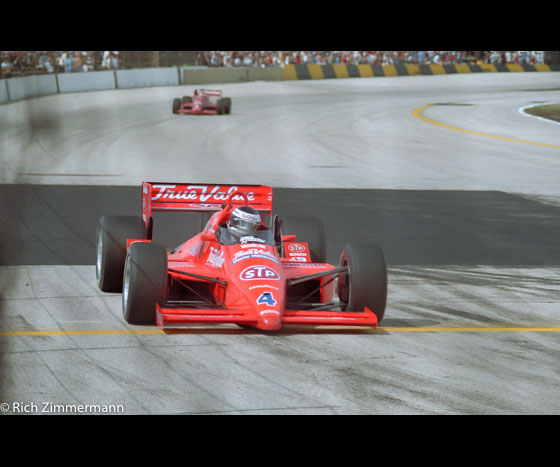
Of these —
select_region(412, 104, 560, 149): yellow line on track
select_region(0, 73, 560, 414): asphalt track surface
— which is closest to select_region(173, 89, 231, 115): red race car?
select_region(0, 73, 560, 414): asphalt track surface

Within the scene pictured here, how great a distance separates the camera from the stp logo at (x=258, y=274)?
7367mm

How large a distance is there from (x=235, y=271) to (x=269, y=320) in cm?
62

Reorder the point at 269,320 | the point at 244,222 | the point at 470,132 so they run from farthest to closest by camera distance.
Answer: the point at 470,132 < the point at 244,222 < the point at 269,320

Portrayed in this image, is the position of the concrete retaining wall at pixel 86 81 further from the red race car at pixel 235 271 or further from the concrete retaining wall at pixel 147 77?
the red race car at pixel 235 271

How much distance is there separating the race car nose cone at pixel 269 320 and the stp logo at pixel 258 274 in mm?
358

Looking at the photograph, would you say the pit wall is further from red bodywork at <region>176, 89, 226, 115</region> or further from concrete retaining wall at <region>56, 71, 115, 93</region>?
red bodywork at <region>176, 89, 226, 115</region>

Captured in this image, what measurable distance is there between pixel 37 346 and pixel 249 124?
22.6 meters

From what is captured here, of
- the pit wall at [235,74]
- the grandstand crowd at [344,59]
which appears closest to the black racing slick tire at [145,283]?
the pit wall at [235,74]

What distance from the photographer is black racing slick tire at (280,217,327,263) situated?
920cm

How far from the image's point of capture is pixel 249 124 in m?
29.0

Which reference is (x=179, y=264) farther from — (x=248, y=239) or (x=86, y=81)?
(x=86, y=81)

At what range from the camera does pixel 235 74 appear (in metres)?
46.2

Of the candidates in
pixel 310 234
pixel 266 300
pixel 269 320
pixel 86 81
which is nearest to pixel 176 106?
pixel 86 81

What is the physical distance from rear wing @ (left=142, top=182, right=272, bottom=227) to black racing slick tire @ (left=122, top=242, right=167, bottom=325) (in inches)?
72.7
